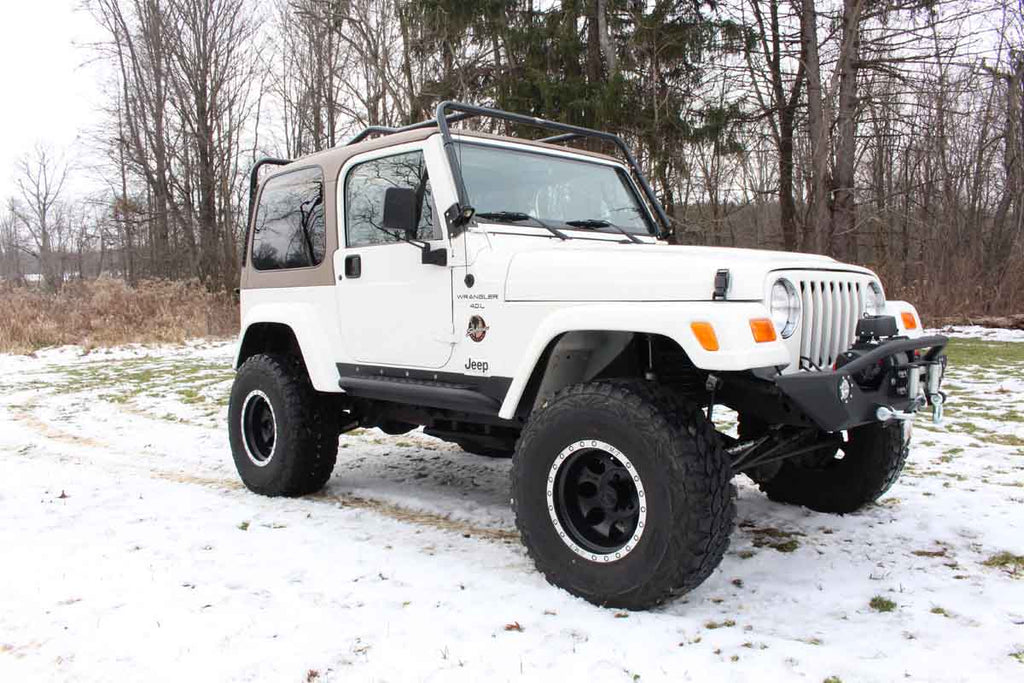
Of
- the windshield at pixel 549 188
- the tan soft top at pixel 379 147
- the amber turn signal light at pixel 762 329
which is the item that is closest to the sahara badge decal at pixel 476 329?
the windshield at pixel 549 188

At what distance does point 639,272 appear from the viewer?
128 inches

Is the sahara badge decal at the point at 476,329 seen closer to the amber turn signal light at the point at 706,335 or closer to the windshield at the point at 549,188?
the windshield at the point at 549,188

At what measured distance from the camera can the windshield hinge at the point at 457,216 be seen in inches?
150

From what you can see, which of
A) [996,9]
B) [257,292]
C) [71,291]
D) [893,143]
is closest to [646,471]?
[257,292]

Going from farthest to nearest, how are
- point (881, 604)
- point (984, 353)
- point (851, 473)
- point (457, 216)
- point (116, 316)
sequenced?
point (116, 316) → point (984, 353) → point (851, 473) → point (457, 216) → point (881, 604)

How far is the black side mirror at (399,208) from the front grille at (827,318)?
1.89 m

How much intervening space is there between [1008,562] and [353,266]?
3612mm

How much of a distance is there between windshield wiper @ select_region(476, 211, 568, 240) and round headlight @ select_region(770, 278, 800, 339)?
1.22m

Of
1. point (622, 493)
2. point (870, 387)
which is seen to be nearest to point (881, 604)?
point (870, 387)

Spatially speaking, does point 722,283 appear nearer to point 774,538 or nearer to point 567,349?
point 567,349

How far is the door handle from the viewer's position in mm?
4457

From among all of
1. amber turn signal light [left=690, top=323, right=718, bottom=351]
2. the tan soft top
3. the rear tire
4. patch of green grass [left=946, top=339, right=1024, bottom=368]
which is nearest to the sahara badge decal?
the tan soft top

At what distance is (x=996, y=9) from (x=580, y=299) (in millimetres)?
14441

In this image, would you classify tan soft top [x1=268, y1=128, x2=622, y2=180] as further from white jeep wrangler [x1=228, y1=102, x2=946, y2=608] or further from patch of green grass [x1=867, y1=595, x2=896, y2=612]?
patch of green grass [x1=867, y1=595, x2=896, y2=612]
